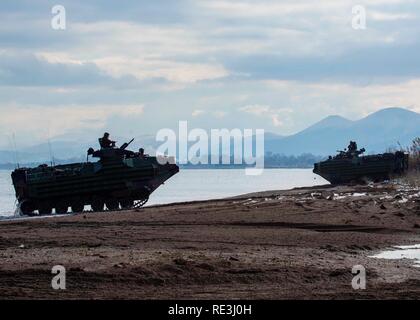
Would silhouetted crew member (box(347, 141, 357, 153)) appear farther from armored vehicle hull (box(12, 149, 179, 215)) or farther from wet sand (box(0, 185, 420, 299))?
wet sand (box(0, 185, 420, 299))

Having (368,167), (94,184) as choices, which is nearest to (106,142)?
(94,184)

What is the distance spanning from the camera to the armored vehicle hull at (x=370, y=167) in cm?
5578

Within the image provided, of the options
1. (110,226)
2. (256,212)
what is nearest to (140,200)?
(256,212)

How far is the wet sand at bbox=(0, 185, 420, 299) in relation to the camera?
13.3 m

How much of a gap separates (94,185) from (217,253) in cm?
2250

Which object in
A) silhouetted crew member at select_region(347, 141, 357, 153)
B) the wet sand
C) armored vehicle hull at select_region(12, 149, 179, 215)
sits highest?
silhouetted crew member at select_region(347, 141, 357, 153)

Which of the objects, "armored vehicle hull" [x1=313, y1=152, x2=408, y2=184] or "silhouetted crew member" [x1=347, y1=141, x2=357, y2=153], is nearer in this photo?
"armored vehicle hull" [x1=313, y1=152, x2=408, y2=184]

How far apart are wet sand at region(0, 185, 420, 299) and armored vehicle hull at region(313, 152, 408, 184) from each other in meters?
27.2

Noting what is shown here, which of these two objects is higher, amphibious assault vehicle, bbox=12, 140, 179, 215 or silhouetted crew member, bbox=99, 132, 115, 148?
silhouetted crew member, bbox=99, 132, 115, 148

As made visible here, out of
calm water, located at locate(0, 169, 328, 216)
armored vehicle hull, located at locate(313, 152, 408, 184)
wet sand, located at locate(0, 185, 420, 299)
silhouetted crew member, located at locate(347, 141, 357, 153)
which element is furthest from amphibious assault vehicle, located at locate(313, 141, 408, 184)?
wet sand, located at locate(0, 185, 420, 299)

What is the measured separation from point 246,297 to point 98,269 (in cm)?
297

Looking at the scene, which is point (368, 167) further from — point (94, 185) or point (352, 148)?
point (94, 185)
